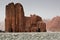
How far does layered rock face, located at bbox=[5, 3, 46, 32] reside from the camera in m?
20.0

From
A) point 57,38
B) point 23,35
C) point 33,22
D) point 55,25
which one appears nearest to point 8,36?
point 23,35

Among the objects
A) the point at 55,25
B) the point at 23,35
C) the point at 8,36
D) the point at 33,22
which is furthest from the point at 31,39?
the point at 55,25

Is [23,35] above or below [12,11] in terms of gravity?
below

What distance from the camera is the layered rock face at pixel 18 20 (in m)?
20.0

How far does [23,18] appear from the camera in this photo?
826 inches

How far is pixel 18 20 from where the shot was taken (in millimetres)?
21156

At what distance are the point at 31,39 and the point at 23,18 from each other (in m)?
16.2

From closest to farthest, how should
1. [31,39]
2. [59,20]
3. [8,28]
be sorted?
[31,39], [8,28], [59,20]

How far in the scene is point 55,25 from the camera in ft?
105

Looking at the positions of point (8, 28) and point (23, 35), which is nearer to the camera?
point (23, 35)

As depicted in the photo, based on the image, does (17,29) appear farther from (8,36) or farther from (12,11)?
(8,36)

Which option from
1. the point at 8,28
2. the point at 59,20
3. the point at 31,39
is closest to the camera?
the point at 31,39

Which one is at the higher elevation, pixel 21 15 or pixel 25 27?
pixel 21 15

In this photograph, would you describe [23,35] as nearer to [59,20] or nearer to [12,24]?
[12,24]
